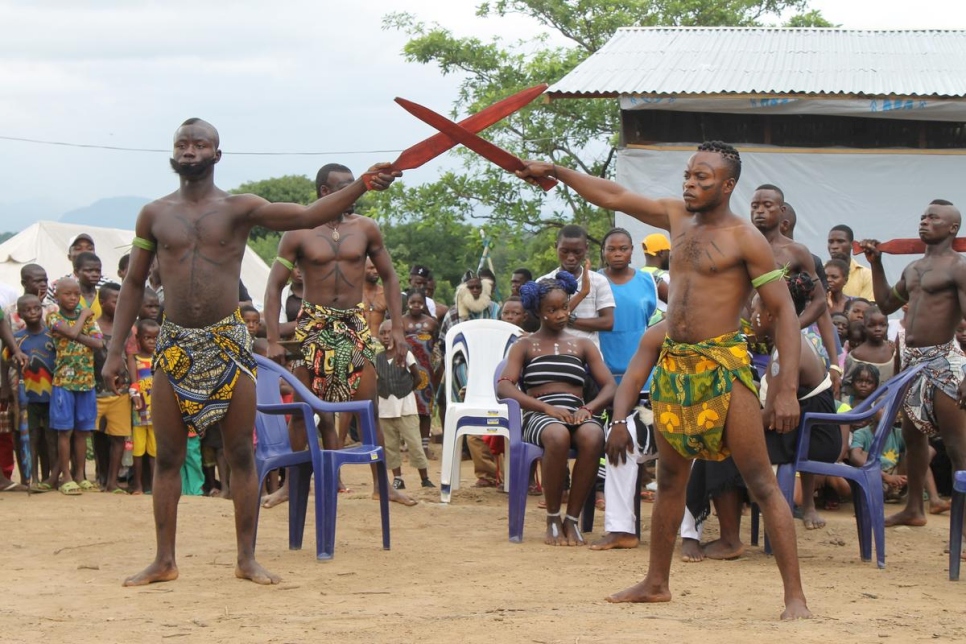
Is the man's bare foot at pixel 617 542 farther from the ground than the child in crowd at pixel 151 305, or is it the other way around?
the child in crowd at pixel 151 305

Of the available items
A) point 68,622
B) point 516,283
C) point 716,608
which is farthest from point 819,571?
point 516,283

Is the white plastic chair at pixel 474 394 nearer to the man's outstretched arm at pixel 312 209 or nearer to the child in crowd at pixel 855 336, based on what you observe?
the child in crowd at pixel 855 336

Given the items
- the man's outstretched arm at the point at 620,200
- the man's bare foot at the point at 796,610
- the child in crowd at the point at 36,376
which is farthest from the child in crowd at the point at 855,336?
the child in crowd at the point at 36,376

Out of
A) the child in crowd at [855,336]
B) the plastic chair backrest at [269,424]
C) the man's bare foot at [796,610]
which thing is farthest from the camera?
the child in crowd at [855,336]

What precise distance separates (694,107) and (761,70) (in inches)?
47.3

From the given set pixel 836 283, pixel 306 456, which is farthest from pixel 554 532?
pixel 836 283

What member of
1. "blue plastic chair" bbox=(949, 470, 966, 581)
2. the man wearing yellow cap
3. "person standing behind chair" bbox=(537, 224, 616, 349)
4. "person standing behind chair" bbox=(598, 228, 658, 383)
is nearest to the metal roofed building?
the man wearing yellow cap

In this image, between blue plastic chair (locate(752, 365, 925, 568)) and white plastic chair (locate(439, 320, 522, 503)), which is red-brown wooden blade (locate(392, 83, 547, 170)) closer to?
blue plastic chair (locate(752, 365, 925, 568))

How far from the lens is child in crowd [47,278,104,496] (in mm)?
9297

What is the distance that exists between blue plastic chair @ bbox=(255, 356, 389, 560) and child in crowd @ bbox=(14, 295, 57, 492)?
2.75 metres

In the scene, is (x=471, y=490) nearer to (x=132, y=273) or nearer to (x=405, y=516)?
(x=405, y=516)

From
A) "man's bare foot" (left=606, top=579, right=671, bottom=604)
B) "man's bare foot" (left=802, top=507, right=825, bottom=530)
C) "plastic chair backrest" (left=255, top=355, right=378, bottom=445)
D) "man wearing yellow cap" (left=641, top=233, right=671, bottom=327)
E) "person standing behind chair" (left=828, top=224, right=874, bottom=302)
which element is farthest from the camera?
"person standing behind chair" (left=828, top=224, right=874, bottom=302)

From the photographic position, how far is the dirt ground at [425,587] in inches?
196

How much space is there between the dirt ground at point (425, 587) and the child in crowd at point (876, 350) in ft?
4.60
